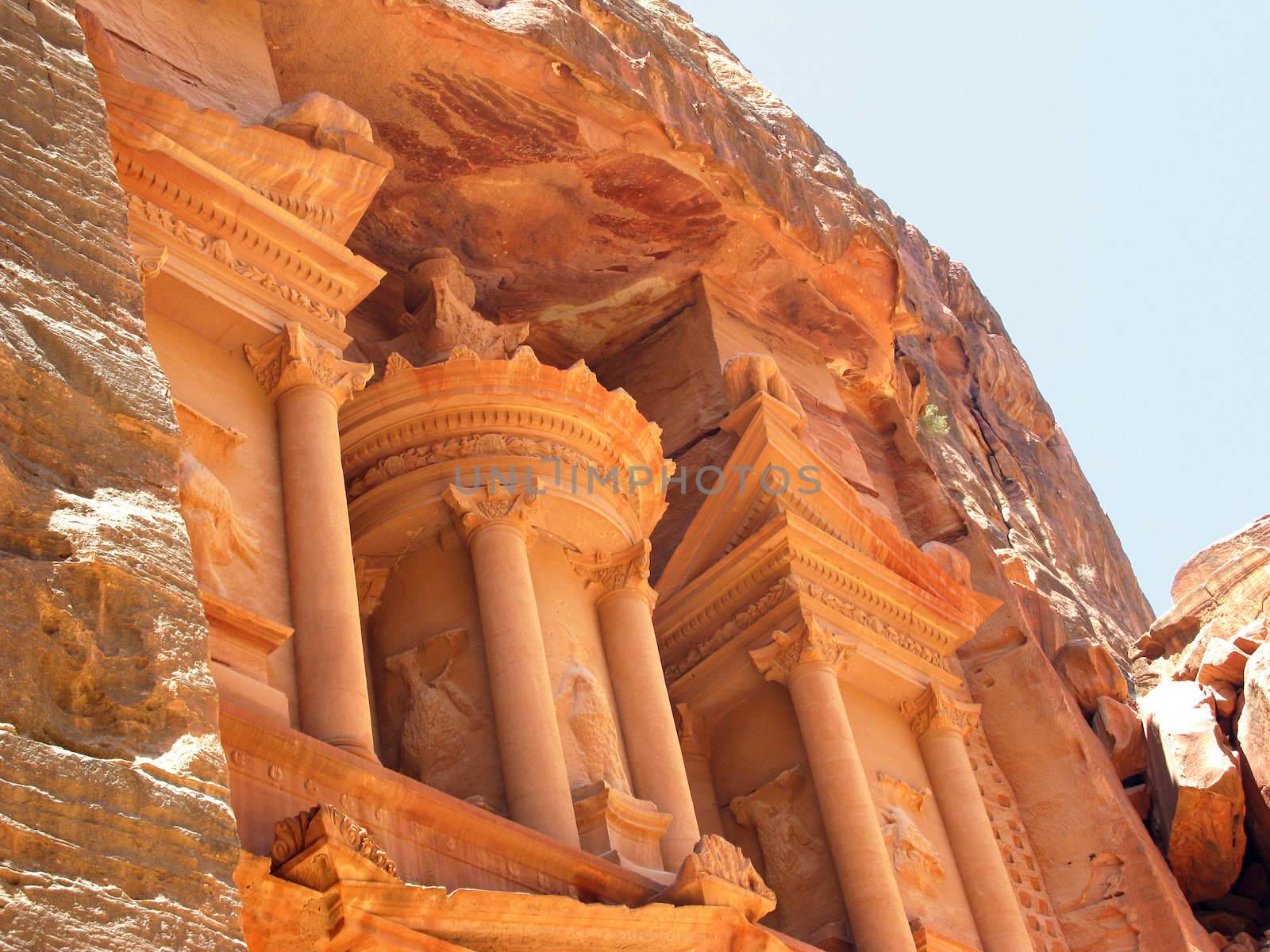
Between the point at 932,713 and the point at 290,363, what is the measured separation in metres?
7.25

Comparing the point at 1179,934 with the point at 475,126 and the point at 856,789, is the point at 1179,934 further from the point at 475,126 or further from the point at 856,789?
the point at 475,126

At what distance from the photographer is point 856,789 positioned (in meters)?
13.0

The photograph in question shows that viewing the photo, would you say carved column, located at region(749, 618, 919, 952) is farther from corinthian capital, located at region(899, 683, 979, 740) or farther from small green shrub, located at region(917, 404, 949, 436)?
small green shrub, located at region(917, 404, 949, 436)

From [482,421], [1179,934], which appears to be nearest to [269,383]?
[482,421]

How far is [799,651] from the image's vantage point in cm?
1384

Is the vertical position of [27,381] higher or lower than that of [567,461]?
lower

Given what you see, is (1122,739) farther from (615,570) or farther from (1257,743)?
(615,570)

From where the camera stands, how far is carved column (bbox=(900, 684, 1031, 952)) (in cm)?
1377

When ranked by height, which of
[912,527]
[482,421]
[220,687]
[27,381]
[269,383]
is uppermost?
[912,527]

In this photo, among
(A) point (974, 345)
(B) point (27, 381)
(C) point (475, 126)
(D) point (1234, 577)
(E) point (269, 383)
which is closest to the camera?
(B) point (27, 381)

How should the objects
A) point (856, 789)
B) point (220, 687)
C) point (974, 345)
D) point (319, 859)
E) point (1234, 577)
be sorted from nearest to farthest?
point (319, 859) → point (220, 687) → point (856, 789) → point (1234, 577) → point (974, 345)

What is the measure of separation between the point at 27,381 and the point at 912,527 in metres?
16.0

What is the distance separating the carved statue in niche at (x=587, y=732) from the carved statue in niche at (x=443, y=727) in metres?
0.55

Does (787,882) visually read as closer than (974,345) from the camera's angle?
Yes
